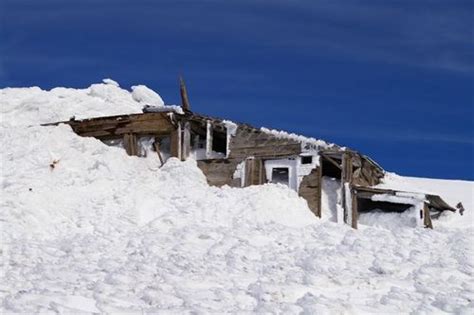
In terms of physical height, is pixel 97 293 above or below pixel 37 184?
below

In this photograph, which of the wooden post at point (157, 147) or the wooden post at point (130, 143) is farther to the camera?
the wooden post at point (130, 143)

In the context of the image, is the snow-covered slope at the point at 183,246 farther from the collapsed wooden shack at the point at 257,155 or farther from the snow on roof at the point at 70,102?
the snow on roof at the point at 70,102

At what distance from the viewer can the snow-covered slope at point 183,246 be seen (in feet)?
47.9

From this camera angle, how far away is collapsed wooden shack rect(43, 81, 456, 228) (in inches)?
1080

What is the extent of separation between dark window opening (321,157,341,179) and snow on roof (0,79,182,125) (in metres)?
10.8

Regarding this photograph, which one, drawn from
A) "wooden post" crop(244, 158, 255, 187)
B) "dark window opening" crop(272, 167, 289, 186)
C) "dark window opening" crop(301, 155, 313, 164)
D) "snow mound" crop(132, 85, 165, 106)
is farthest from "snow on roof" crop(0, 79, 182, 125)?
"dark window opening" crop(301, 155, 313, 164)

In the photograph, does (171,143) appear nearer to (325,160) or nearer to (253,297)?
(325,160)

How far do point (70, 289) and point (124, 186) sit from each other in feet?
39.9

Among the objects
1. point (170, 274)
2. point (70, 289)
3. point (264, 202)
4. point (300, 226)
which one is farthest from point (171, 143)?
point (70, 289)

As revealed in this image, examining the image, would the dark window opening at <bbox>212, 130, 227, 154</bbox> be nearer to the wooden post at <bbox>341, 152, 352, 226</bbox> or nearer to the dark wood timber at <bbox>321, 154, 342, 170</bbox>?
the dark wood timber at <bbox>321, 154, 342, 170</bbox>

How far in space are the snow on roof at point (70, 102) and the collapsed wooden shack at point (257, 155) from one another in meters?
5.63

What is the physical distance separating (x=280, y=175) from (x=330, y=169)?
218 cm

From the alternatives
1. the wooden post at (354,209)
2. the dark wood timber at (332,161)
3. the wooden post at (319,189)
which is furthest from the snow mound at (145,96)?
the wooden post at (354,209)

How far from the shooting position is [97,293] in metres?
15.0
